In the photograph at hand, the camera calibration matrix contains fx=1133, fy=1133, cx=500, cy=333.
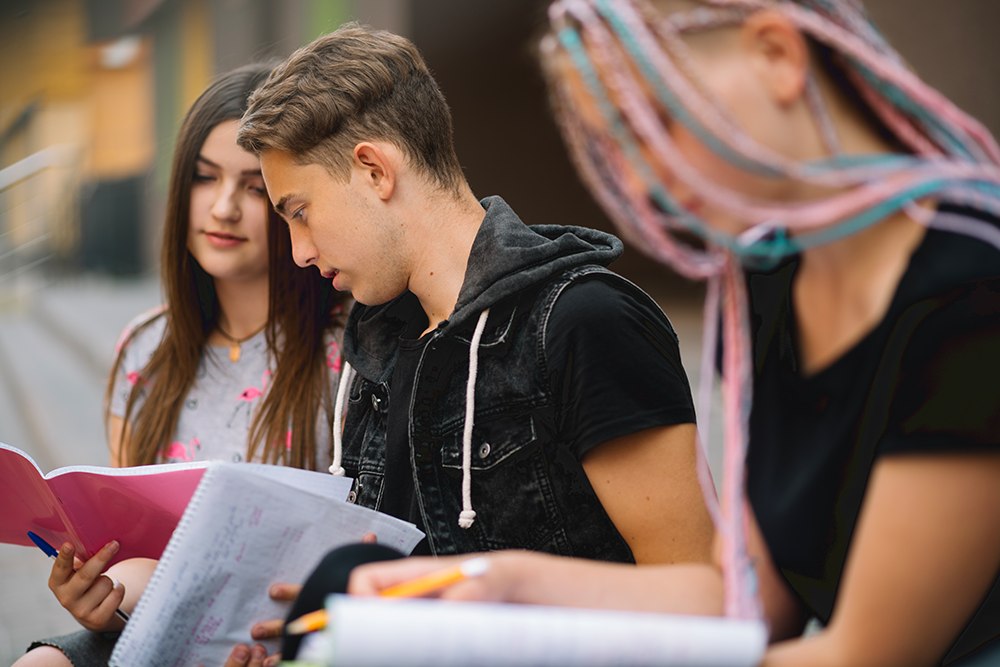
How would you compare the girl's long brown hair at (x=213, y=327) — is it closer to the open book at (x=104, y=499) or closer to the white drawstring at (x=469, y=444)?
the open book at (x=104, y=499)

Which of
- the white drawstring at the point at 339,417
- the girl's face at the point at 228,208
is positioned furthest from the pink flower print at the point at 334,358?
the girl's face at the point at 228,208

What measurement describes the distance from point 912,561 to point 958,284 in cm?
24

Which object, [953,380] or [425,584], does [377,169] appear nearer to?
[425,584]

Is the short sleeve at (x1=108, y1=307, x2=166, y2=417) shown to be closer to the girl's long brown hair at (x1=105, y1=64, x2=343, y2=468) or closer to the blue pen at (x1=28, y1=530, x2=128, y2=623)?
the girl's long brown hair at (x1=105, y1=64, x2=343, y2=468)

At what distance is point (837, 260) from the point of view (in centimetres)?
105

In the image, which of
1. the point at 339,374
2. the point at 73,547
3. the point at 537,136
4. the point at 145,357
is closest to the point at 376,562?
the point at 73,547

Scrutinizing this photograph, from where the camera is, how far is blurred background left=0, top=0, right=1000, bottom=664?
541cm

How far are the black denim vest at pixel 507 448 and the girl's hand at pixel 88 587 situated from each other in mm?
497

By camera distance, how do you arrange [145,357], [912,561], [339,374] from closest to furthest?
[912,561], [339,374], [145,357]

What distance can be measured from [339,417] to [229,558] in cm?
59

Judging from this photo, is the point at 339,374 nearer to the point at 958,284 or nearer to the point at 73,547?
the point at 73,547

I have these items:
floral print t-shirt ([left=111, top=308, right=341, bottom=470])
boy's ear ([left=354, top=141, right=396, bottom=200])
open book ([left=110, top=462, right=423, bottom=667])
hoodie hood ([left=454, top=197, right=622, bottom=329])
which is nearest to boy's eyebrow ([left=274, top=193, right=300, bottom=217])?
boy's ear ([left=354, top=141, right=396, bottom=200])

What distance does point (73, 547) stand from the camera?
169cm

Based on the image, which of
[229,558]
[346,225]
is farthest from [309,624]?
[346,225]
